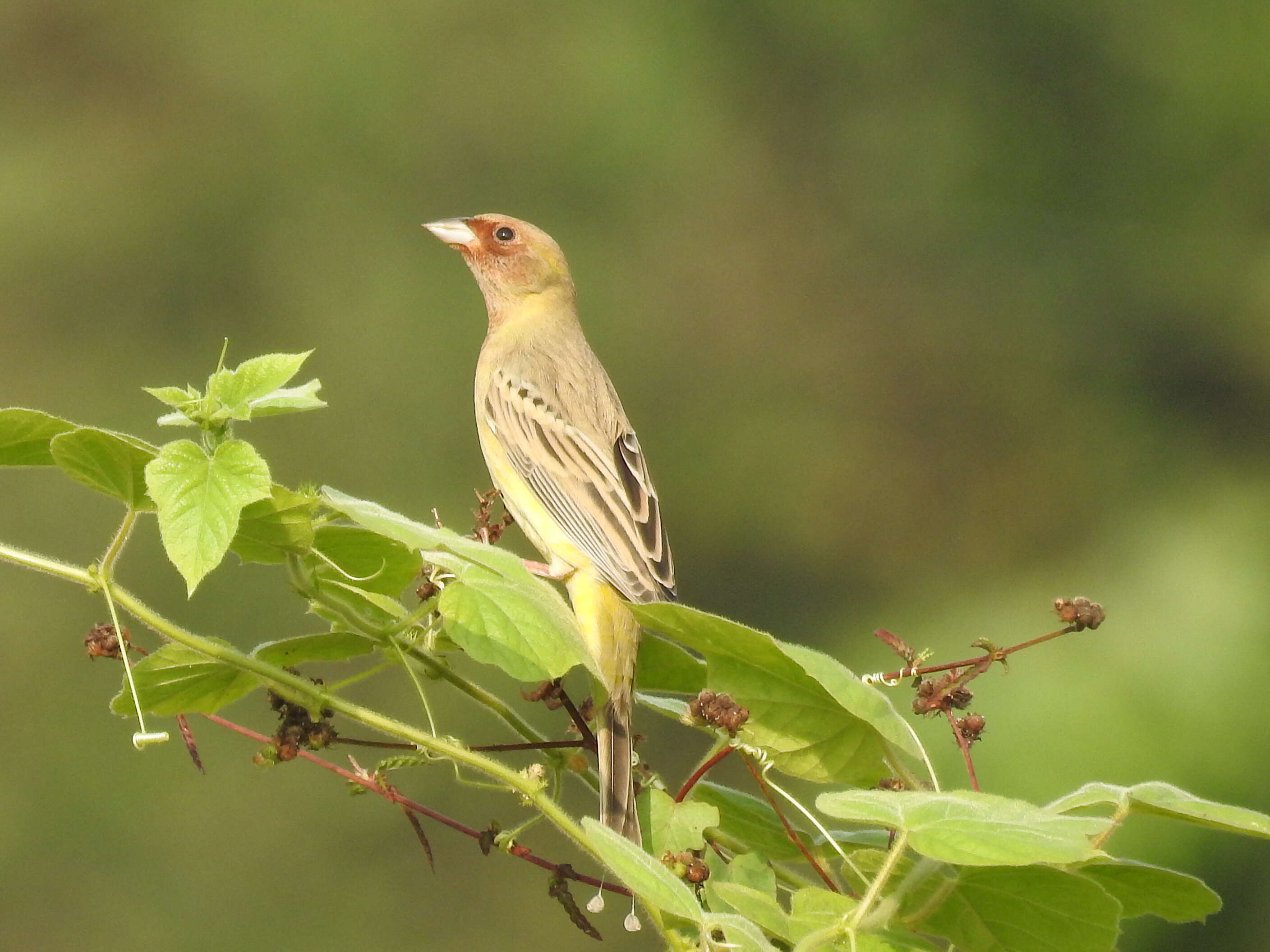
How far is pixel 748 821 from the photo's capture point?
1.43m

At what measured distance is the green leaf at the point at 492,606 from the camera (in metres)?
1.21

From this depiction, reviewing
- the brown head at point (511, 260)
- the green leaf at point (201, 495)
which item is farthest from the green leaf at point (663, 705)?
the brown head at point (511, 260)

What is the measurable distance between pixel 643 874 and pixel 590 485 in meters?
1.75

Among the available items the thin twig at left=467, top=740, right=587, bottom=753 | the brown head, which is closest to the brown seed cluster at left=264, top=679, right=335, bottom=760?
the thin twig at left=467, top=740, right=587, bottom=753

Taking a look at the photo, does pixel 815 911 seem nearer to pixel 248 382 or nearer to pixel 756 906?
pixel 756 906

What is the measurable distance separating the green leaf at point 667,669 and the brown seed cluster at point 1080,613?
0.33 metres

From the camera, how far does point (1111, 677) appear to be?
25.3ft

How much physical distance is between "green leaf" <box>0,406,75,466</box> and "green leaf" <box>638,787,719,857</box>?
0.56 meters

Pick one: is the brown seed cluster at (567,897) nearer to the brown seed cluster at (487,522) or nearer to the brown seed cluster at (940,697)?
the brown seed cluster at (940,697)

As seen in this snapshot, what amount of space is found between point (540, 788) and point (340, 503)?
10.5 inches

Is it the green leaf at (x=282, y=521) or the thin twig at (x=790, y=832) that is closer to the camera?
the green leaf at (x=282, y=521)

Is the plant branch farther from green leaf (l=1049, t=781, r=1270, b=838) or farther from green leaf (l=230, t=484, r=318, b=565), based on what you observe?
green leaf (l=1049, t=781, r=1270, b=838)

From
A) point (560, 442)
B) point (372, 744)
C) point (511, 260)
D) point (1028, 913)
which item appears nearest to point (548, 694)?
point (372, 744)

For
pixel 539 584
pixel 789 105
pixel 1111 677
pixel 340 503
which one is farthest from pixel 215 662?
pixel 789 105
